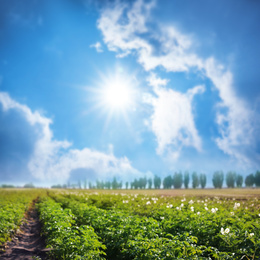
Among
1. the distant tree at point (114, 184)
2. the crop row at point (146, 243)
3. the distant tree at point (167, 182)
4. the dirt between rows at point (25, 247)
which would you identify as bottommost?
the distant tree at point (114, 184)

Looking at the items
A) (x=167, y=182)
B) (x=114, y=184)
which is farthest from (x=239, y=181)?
(x=114, y=184)

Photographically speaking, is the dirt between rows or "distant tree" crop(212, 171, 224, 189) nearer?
the dirt between rows

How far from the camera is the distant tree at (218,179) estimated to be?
119 metres

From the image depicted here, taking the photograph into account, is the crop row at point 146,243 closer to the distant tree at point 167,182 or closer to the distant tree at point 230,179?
the distant tree at point 230,179

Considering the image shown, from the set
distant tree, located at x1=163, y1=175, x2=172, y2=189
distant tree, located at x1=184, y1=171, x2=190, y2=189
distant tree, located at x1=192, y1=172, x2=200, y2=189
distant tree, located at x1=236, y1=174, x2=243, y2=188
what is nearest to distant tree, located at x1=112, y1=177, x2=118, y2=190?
distant tree, located at x1=163, y1=175, x2=172, y2=189

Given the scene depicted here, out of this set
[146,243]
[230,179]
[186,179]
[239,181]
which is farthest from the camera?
[186,179]

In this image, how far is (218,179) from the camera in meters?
119

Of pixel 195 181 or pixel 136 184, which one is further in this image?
pixel 136 184

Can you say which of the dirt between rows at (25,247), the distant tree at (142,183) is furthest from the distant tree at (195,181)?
the dirt between rows at (25,247)

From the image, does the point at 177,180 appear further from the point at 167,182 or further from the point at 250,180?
the point at 250,180

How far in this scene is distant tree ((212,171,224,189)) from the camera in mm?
119062

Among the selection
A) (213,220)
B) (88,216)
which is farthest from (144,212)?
(213,220)

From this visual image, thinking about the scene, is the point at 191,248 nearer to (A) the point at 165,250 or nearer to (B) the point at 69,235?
(A) the point at 165,250

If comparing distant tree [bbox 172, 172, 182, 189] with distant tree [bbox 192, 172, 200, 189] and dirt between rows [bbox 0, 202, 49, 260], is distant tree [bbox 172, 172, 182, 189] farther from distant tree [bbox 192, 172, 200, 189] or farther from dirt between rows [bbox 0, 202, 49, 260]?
dirt between rows [bbox 0, 202, 49, 260]
